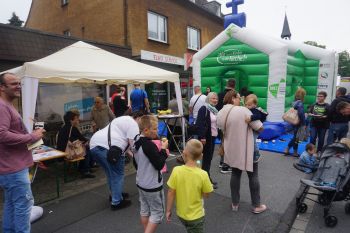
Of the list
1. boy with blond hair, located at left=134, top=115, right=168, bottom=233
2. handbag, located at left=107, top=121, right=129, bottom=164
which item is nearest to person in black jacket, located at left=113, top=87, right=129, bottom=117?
handbag, located at left=107, top=121, right=129, bottom=164

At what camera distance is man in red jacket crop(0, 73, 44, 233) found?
246 cm

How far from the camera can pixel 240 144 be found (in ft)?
11.9

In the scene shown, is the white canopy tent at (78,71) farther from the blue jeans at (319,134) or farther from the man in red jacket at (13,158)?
the blue jeans at (319,134)

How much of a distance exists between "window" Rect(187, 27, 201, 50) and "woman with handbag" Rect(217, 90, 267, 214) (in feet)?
43.4

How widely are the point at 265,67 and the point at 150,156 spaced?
6.91 m

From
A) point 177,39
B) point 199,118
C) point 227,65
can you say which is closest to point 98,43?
point 227,65

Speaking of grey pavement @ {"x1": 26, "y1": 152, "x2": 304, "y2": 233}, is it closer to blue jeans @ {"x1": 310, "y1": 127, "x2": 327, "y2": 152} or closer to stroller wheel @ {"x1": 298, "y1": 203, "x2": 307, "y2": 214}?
stroller wheel @ {"x1": 298, "y1": 203, "x2": 307, "y2": 214}

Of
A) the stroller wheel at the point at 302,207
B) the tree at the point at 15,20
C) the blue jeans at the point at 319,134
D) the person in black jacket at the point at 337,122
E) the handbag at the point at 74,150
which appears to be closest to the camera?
the stroller wheel at the point at 302,207

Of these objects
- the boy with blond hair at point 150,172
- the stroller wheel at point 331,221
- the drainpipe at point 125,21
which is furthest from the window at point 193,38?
the boy with blond hair at point 150,172

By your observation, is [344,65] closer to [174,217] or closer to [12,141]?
[174,217]

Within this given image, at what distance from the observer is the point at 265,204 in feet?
13.5

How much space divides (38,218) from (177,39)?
12729 millimetres

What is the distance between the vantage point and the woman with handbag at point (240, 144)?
360cm

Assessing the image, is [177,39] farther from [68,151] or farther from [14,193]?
[14,193]
